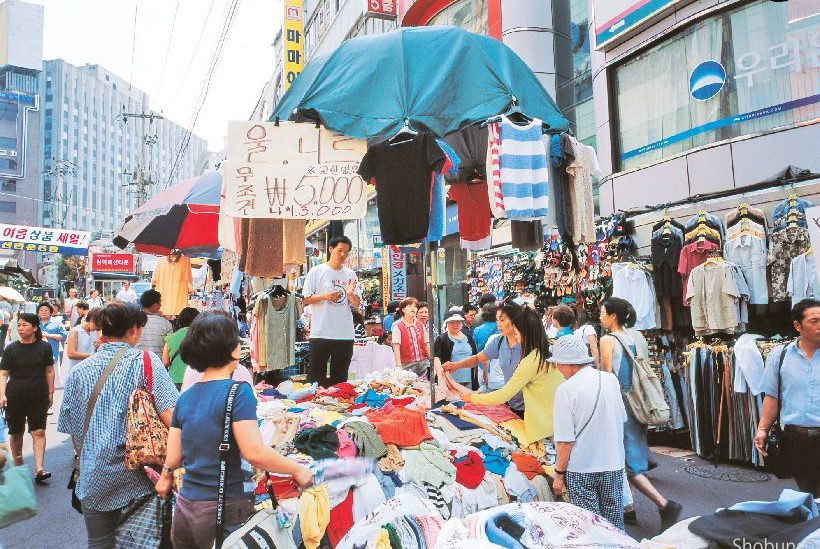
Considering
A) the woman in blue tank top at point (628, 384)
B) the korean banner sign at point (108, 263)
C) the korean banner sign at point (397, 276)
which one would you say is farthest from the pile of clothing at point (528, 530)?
the korean banner sign at point (108, 263)

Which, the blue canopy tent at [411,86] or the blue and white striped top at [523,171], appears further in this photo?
the blue and white striped top at [523,171]

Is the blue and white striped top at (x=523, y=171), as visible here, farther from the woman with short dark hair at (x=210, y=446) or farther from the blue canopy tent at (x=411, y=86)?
the woman with short dark hair at (x=210, y=446)

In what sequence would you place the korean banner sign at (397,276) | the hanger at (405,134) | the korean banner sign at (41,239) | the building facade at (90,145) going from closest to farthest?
the hanger at (405,134) < the korean banner sign at (397,276) < the korean banner sign at (41,239) < the building facade at (90,145)

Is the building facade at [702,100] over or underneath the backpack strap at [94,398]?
over

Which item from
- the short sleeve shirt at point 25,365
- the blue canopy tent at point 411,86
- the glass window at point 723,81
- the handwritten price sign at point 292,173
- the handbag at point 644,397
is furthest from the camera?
the glass window at point 723,81

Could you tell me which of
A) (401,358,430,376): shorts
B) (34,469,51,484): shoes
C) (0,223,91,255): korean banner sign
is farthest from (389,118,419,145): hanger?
(0,223,91,255): korean banner sign

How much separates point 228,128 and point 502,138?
95.3 inches

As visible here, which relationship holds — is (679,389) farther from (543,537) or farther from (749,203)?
(543,537)

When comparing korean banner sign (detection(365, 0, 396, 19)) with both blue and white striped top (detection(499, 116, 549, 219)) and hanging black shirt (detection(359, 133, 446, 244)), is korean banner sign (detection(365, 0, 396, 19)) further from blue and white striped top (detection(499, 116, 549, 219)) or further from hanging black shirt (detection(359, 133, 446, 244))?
hanging black shirt (detection(359, 133, 446, 244))

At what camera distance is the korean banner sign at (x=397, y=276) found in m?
16.9

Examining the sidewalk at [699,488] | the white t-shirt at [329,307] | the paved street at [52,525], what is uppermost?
the white t-shirt at [329,307]

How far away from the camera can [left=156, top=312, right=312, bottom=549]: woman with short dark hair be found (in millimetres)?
2604

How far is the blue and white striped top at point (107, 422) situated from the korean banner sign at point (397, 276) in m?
13.5

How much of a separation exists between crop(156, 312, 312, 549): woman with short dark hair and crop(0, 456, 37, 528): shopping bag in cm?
65
